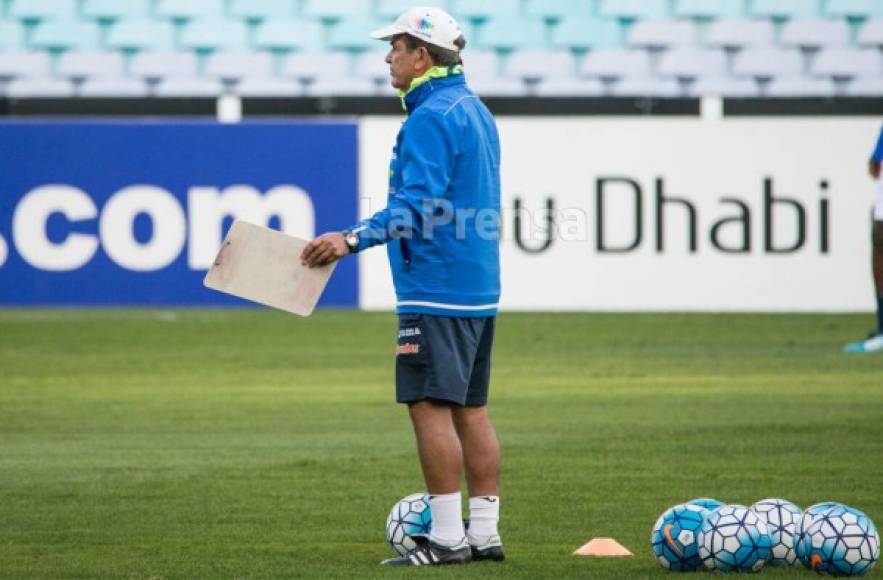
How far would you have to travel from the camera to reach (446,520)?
23.0ft

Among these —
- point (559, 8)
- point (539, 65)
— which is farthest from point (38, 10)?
point (559, 8)

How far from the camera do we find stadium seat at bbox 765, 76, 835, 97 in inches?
872

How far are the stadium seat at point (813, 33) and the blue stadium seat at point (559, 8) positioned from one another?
215cm

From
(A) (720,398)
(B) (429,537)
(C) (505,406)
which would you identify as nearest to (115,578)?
(B) (429,537)

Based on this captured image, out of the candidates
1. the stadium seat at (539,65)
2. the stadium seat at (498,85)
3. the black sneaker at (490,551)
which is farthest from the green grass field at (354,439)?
the stadium seat at (539,65)

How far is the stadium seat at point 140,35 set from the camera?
73.6ft

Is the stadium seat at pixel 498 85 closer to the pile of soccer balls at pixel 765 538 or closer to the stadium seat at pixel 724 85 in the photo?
the stadium seat at pixel 724 85

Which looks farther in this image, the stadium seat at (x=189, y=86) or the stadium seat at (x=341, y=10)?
the stadium seat at (x=341, y=10)

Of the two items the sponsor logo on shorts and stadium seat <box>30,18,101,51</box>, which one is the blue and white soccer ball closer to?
the sponsor logo on shorts

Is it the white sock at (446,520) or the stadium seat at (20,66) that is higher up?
the stadium seat at (20,66)

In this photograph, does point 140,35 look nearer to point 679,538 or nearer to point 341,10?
point 341,10

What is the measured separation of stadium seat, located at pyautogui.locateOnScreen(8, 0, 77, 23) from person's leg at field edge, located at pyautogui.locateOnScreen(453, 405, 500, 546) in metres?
16.2

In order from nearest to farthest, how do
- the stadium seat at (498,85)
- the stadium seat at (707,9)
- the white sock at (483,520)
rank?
the white sock at (483,520)
the stadium seat at (498,85)
the stadium seat at (707,9)

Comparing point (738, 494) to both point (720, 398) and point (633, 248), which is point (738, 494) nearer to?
point (720, 398)
